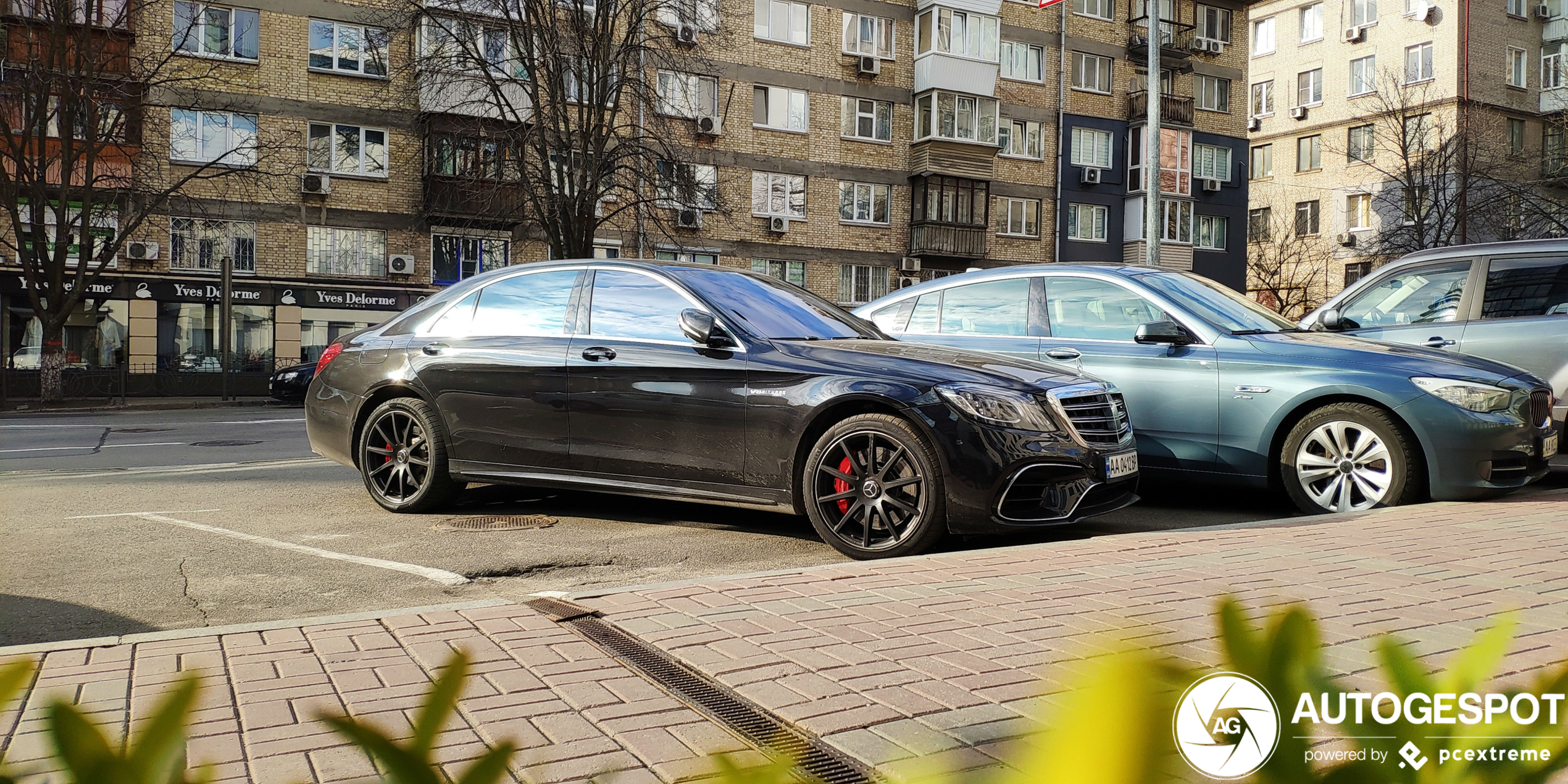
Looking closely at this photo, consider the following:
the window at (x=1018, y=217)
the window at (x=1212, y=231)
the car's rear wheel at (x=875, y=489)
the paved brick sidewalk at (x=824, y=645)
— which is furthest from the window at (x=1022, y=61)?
the paved brick sidewalk at (x=824, y=645)

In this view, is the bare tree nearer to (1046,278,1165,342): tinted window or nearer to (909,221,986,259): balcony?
(909,221,986,259): balcony

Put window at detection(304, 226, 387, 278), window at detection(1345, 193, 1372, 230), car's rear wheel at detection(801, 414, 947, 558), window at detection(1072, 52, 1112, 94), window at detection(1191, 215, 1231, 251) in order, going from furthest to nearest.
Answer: window at detection(1345, 193, 1372, 230), window at detection(1191, 215, 1231, 251), window at detection(1072, 52, 1112, 94), window at detection(304, 226, 387, 278), car's rear wheel at detection(801, 414, 947, 558)

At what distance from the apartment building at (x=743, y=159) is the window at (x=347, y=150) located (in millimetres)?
55

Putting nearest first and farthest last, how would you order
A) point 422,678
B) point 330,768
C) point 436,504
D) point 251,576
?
point 330,768, point 422,678, point 251,576, point 436,504

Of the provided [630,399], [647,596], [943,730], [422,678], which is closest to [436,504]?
[630,399]

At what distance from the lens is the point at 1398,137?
38.0 metres

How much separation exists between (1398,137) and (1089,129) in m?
10.7

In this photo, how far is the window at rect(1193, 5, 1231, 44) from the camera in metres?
47.9

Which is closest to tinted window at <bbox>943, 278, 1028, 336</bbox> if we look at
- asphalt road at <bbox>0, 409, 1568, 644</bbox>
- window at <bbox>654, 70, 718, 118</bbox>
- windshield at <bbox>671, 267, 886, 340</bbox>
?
windshield at <bbox>671, 267, 886, 340</bbox>

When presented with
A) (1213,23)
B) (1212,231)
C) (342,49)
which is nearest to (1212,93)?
(1213,23)

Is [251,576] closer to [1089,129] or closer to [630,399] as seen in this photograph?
[630,399]

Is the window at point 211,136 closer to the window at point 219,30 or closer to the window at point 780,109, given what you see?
the window at point 219,30

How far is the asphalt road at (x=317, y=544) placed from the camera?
199 inches

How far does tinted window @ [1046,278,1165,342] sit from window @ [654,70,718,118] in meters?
28.9
